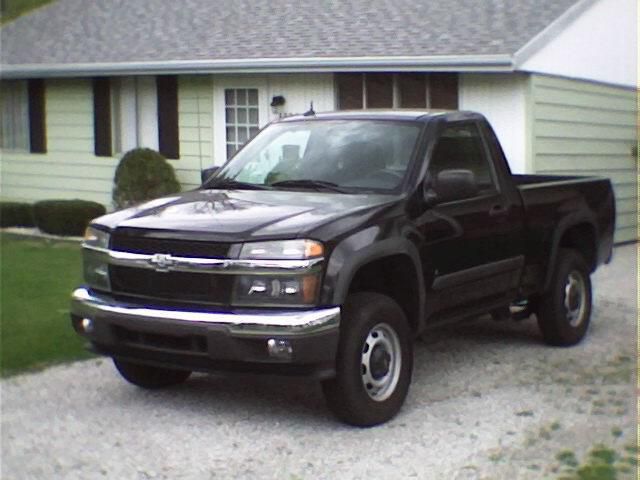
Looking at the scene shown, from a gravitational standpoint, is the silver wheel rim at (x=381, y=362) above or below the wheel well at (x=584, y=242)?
below

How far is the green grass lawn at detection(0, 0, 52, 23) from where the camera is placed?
4087 centimetres

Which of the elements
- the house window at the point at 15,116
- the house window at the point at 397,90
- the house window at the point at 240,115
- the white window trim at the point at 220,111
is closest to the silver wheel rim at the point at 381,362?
the house window at the point at 397,90

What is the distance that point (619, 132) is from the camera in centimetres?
1672

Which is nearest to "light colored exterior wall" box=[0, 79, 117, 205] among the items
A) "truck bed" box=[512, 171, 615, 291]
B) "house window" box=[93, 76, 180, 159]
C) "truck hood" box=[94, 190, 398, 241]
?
"house window" box=[93, 76, 180, 159]

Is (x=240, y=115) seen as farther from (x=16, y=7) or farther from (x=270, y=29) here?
(x=16, y=7)

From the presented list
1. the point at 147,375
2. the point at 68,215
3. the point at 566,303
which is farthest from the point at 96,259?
the point at 68,215

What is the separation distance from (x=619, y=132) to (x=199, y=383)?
34.4 feet

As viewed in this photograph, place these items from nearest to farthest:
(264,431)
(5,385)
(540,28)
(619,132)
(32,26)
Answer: (264,431) < (5,385) < (540,28) < (619,132) < (32,26)

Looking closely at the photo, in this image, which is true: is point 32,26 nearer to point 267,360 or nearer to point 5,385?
point 5,385

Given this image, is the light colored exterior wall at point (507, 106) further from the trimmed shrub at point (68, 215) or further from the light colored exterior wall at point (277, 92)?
the trimmed shrub at point (68, 215)

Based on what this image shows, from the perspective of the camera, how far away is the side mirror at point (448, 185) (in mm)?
7473

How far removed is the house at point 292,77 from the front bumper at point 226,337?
762cm

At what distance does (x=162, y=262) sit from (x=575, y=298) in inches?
162

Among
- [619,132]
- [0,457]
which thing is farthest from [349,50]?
[0,457]
